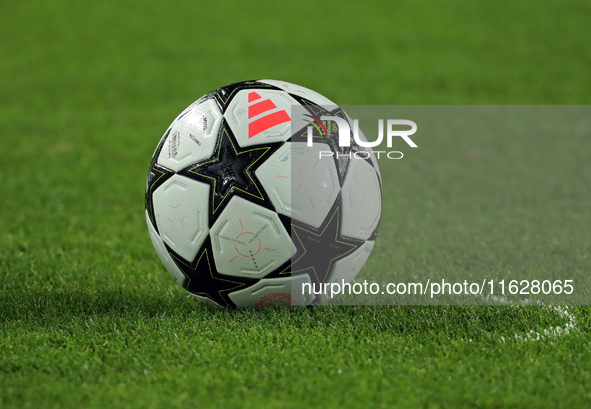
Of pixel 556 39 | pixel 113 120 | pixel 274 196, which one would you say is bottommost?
pixel 274 196

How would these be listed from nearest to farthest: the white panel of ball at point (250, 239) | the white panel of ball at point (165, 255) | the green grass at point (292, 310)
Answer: the green grass at point (292, 310) < the white panel of ball at point (250, 239) < the white panel of ball at point (165, 255)

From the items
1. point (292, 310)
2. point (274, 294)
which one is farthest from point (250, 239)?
point (292, 310)

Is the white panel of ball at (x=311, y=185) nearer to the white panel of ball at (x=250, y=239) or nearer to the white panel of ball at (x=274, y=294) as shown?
the white panel of ball at (x=250, y=239)

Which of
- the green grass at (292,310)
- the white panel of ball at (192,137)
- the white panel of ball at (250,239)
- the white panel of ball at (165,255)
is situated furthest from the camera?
the white panel of ball at (165,255)

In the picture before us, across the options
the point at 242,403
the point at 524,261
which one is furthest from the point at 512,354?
the point at 524,261

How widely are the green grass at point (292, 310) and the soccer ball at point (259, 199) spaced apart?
31 cm

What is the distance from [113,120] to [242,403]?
11.1 m

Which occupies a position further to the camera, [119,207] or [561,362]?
[119,207]

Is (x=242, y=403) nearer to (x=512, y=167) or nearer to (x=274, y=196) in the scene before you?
(x=274, y=196)

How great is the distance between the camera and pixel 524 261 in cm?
535

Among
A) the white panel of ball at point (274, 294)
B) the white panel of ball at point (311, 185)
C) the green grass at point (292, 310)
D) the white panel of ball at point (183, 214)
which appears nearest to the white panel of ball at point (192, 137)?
the white panel of ball at point (183, 214)

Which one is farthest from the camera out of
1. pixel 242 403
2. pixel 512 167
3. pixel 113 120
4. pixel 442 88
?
pixel 442 88

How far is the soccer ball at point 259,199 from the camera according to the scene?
371cm

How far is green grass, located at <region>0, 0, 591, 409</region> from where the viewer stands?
3.16 meters
